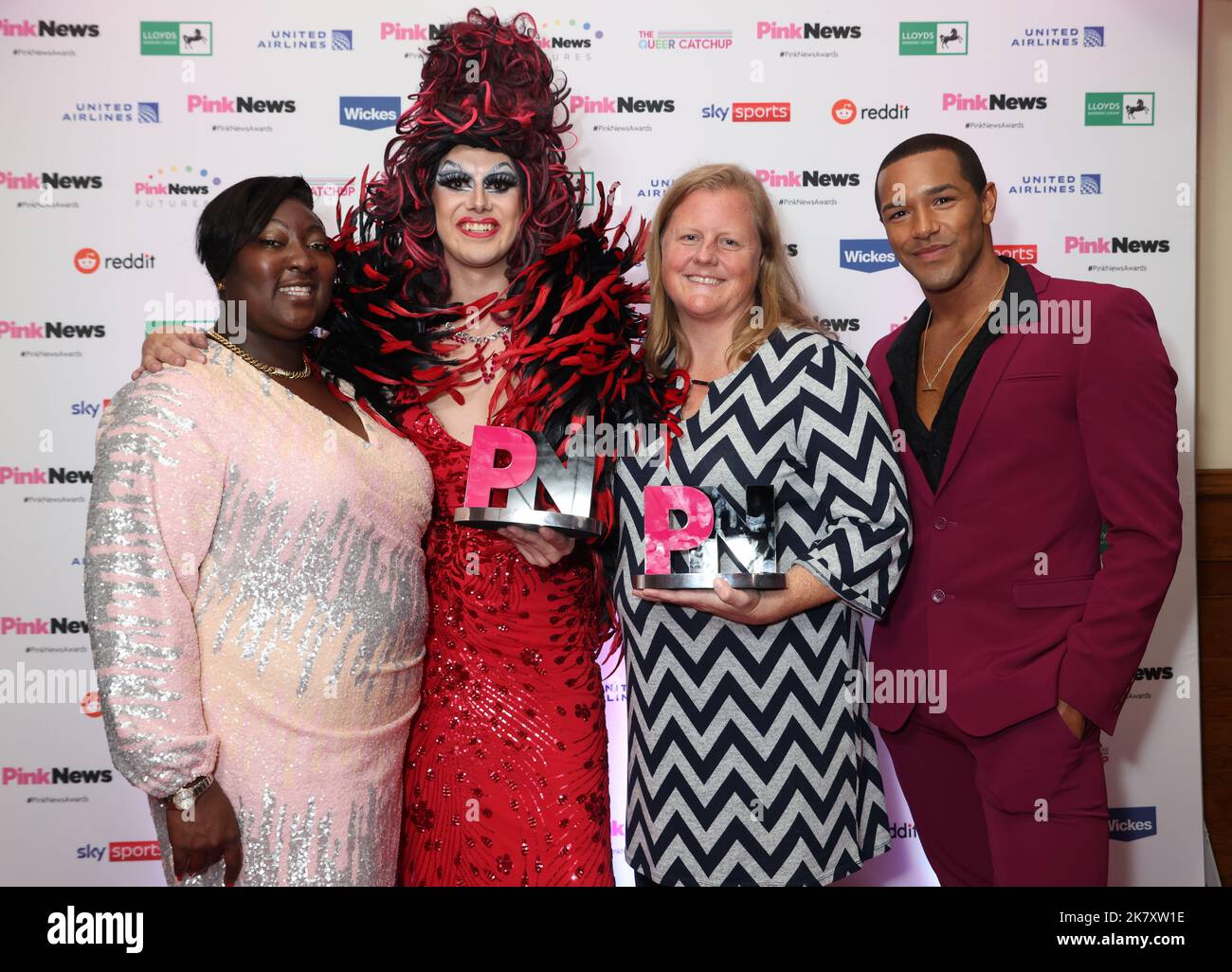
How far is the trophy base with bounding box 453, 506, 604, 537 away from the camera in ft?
6.11

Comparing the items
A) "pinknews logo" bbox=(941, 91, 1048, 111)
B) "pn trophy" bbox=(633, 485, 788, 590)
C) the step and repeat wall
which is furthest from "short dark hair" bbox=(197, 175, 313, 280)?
"pinknews logo" bbox=(941, 91, 1048, 111)

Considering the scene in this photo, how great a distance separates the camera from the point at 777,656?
6.28 ft

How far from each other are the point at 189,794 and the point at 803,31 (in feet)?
8.71

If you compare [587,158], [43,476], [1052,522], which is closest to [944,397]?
[1052,522]

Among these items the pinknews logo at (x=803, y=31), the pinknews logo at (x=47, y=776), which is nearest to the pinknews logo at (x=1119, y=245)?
the pinknews logo at (x=803, y=31)

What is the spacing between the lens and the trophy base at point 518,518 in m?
1.86

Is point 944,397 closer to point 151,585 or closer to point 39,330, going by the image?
point 151,585

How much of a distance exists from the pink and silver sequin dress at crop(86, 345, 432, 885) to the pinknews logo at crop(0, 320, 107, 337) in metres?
1.53

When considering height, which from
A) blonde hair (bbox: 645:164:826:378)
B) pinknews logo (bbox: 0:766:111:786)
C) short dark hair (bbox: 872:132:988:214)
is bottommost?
pinknews logo (bbox: 0:766:111:786)

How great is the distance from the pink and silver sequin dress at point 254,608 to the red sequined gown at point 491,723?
5.4 inches

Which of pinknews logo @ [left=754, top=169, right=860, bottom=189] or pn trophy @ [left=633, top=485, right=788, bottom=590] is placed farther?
pinknews logo @ [left=754, top=169, right=860, bottom=189]

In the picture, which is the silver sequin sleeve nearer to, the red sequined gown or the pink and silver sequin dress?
the pink and silver sequin dress

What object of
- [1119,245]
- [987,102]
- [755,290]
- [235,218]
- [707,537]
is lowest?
[707,537]

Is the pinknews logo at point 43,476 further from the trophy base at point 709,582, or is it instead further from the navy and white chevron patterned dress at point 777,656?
the trophy base at point 709,582
